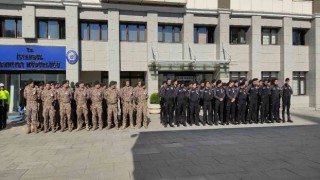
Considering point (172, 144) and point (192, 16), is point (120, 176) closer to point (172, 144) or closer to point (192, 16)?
point (172, 144)

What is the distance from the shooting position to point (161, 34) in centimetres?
1973

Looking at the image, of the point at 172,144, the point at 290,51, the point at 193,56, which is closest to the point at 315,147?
the point at 172,144

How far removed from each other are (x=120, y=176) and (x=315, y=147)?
5.87m

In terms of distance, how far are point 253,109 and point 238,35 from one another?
31.5ft

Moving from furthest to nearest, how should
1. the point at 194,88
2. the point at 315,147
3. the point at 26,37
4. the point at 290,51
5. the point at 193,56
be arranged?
the point at 290,51 < the point at 193,56 < the point at 26,37 < the point at 194,88 < the point at 315,147

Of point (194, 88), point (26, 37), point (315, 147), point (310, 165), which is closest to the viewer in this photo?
point (310, 165)

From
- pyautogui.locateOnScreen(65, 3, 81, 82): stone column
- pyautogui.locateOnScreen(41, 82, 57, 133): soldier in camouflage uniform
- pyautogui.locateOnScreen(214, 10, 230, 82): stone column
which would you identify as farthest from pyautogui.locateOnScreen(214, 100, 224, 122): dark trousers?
pyautogui.locateOnScreen(65, 3, 81, 82): stone column

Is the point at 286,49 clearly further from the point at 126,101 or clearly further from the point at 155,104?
the point at 126,101

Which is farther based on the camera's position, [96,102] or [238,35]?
[238,35]

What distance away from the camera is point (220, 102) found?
12391 millimetres

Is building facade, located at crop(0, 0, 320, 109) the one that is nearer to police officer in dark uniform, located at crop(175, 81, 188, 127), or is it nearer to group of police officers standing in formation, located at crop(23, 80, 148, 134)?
police officer in dark uniform, located at crop(175, 81, 188, 127)

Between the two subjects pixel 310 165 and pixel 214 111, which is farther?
pixel 214 111

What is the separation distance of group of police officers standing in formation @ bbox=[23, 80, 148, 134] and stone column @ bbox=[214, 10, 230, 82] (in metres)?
9.61

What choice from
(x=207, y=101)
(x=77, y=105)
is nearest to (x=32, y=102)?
(x=77, y=105)
